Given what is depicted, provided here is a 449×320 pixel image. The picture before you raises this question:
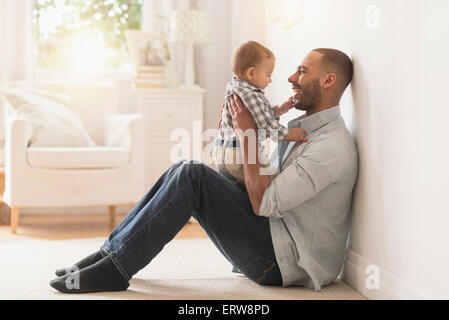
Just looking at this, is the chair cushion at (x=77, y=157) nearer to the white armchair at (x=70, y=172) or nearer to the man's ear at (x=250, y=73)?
the white armchair at (x=70, y=172)

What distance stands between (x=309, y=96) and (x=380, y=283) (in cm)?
71

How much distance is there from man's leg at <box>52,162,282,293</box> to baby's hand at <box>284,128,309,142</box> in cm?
28

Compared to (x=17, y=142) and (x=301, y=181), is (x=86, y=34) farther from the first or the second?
(x=301, y=181)

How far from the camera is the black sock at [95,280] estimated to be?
2041mm

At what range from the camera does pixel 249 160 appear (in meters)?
2.09

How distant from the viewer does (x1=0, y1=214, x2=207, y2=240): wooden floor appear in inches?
141

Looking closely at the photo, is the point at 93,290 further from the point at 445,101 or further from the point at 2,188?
the point at 2,188

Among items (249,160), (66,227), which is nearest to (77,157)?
(66,227)

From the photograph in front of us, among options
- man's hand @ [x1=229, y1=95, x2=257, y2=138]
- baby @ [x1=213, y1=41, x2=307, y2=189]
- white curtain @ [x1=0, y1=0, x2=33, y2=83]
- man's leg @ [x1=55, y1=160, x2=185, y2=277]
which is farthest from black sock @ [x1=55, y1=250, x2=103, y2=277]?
white curtain @ [x1=0, y1=0, x2=33, y2=83]

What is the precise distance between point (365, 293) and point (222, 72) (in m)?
2.84

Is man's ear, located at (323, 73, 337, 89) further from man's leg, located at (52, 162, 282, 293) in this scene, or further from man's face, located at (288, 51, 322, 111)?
man's leg, located at (52, 162, 282, 293)

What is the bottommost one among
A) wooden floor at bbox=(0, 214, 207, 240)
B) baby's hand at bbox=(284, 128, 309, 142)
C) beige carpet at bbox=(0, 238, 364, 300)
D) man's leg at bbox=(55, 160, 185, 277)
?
wooden floor at bbox=(0, 214, 207, 240)

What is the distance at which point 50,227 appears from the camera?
389 cm
